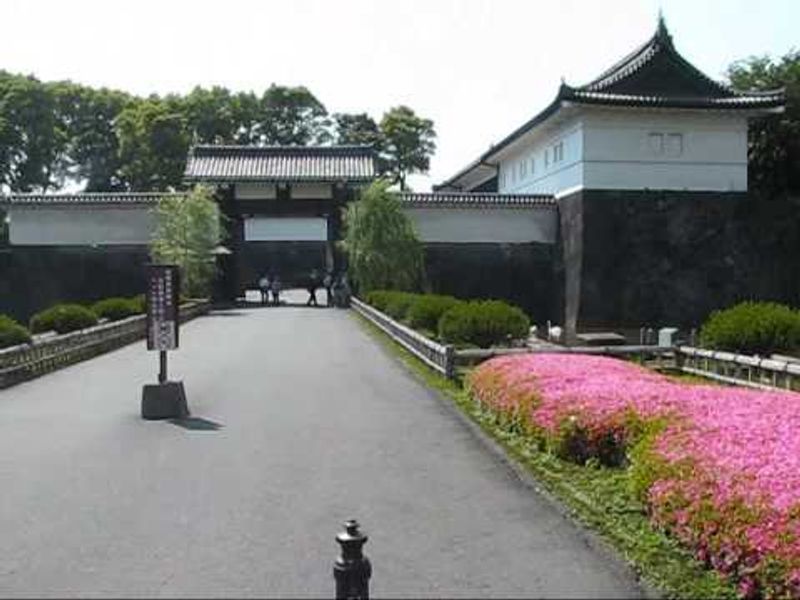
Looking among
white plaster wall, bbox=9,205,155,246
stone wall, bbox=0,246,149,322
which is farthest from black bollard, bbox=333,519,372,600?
white plaster wall, bbox=9,205,155,246

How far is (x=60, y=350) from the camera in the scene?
17359 millimetres

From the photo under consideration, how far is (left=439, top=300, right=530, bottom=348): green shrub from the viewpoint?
17047mm

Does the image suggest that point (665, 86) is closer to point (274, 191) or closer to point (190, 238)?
point (274, 191)

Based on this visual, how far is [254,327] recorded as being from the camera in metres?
26.9

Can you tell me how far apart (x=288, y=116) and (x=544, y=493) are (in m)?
66.3

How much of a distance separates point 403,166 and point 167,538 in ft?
214

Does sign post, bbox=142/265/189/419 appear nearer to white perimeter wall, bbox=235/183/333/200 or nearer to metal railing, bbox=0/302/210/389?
metal railing, bbox=0/302/210/389

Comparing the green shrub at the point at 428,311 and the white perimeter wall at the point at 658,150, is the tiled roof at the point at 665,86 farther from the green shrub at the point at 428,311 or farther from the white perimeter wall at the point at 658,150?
the green shrub at the point at 428,311

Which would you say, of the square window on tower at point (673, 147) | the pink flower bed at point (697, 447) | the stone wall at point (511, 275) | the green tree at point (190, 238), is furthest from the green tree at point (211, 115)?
the pink flower bed at point (697, 447)

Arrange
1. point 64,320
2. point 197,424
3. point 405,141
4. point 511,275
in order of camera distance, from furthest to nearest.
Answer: point 405,141, point 511,275, point 64,320, point 197,424

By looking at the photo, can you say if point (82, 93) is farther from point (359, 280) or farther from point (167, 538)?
point (167, 538)

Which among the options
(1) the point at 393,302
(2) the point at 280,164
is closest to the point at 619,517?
(1) the point at 393,302

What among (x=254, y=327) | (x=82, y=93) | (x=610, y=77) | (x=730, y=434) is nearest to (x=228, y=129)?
(x=82, y=93)

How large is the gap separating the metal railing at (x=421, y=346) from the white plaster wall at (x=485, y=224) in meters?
Result: 10.8
